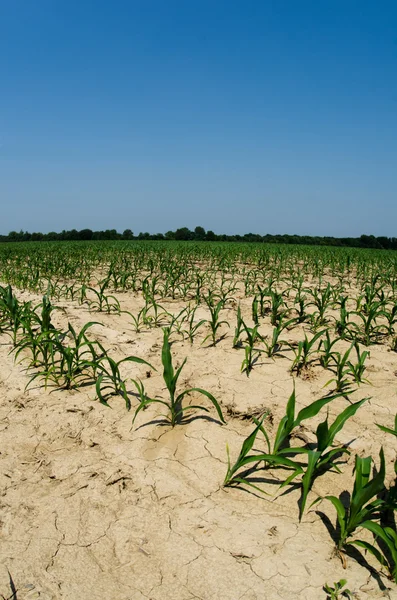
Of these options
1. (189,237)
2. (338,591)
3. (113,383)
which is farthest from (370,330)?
(189,237)

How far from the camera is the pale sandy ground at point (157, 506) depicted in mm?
1376

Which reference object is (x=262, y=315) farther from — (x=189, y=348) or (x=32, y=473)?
(x=32, y=473)

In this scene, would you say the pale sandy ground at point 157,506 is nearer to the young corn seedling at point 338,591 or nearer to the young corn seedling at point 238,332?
the young corn seedling at point 338,591

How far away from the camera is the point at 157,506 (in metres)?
1.73

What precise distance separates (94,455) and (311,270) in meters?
8.19

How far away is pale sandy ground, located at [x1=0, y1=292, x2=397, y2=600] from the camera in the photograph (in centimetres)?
138

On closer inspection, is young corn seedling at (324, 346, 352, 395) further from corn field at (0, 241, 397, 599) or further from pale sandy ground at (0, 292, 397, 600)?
pale sandy ground at (0, 292, 397, 600)

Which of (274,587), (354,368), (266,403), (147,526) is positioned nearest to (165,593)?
(147,526)

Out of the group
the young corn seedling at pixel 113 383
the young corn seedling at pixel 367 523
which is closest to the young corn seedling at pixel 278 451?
the young corn seedling at pixel 367 523

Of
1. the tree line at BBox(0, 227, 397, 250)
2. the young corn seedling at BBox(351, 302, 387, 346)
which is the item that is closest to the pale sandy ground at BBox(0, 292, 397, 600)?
the young corn seedling at BBox(351, 302, 387, 346)

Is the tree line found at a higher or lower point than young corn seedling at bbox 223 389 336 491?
higher

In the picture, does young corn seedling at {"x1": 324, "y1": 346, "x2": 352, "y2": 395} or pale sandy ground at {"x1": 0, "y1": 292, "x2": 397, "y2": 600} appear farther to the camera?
young corn seedling at {"x1": 324, "y1": 346, "x2": 352, "y2": 395}

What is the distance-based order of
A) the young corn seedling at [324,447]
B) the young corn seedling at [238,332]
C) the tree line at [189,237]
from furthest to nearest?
1. the tree line at [189,237]
2. the young corn seedling at [238,332]
3. the young corn seedling at [324,447]

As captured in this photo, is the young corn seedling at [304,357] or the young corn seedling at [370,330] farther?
the young corn seedling at [370,330]
